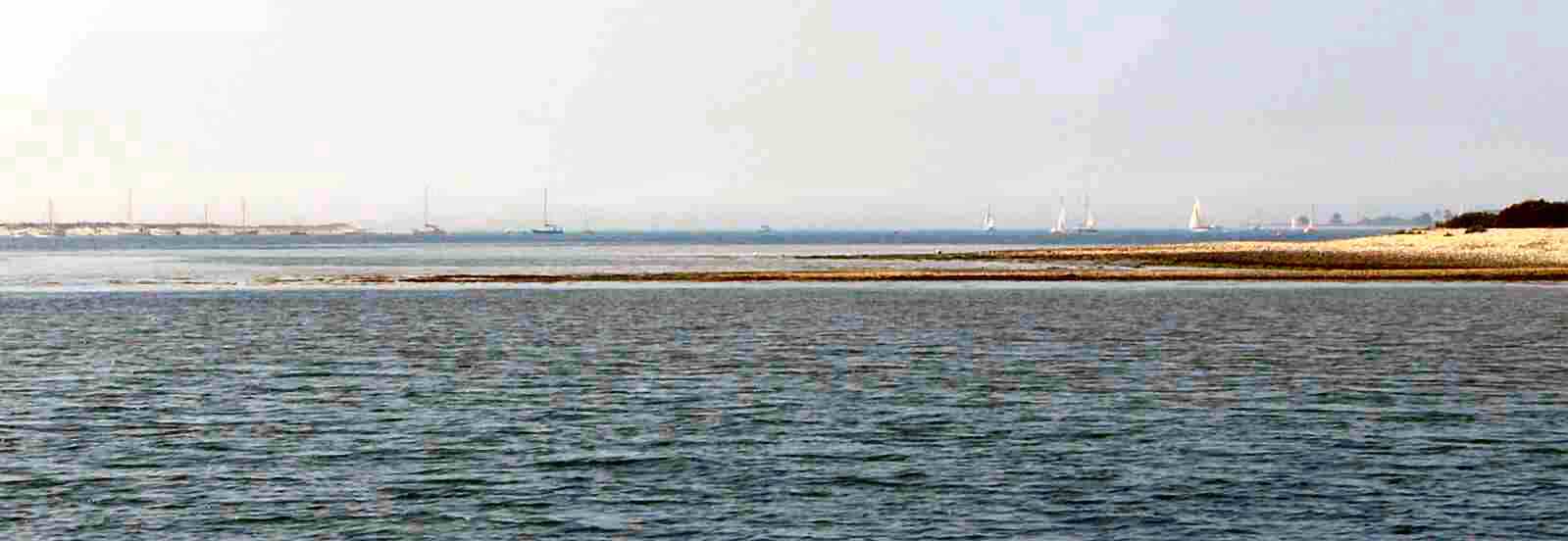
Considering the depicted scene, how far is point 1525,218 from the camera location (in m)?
180

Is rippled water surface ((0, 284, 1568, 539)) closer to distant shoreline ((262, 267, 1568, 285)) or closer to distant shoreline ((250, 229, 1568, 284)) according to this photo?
distant shoreline ((262, 267, 1568, 285))

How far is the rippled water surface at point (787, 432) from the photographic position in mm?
22719

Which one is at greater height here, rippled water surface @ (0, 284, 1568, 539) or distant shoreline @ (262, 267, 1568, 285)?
rippled water surface @ (0, 284, 1568, 539)

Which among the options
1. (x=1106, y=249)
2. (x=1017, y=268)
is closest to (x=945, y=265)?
(x=1017, y=268)

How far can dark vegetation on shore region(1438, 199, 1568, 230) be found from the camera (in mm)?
175125

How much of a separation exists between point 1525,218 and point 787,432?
167150mm

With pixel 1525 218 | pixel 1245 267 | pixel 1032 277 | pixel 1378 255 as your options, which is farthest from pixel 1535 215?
pixel 1032 277

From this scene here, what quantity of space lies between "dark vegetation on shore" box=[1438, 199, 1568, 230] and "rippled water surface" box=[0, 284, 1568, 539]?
123m

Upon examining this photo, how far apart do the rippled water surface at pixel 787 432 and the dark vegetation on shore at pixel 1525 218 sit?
123m

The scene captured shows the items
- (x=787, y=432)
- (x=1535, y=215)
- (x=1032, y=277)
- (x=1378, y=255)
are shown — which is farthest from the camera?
(x=1535, y=215)

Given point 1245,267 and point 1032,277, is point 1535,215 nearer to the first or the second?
point 1245,267

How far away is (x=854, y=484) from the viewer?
2514 centimetres

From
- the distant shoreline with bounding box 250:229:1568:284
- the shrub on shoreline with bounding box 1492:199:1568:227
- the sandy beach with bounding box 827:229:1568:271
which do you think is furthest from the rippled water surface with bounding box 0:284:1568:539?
the shrub on shoreline with bounding box 1492:199:1568:227

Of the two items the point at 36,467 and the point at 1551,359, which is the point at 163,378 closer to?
the point at 36,467
